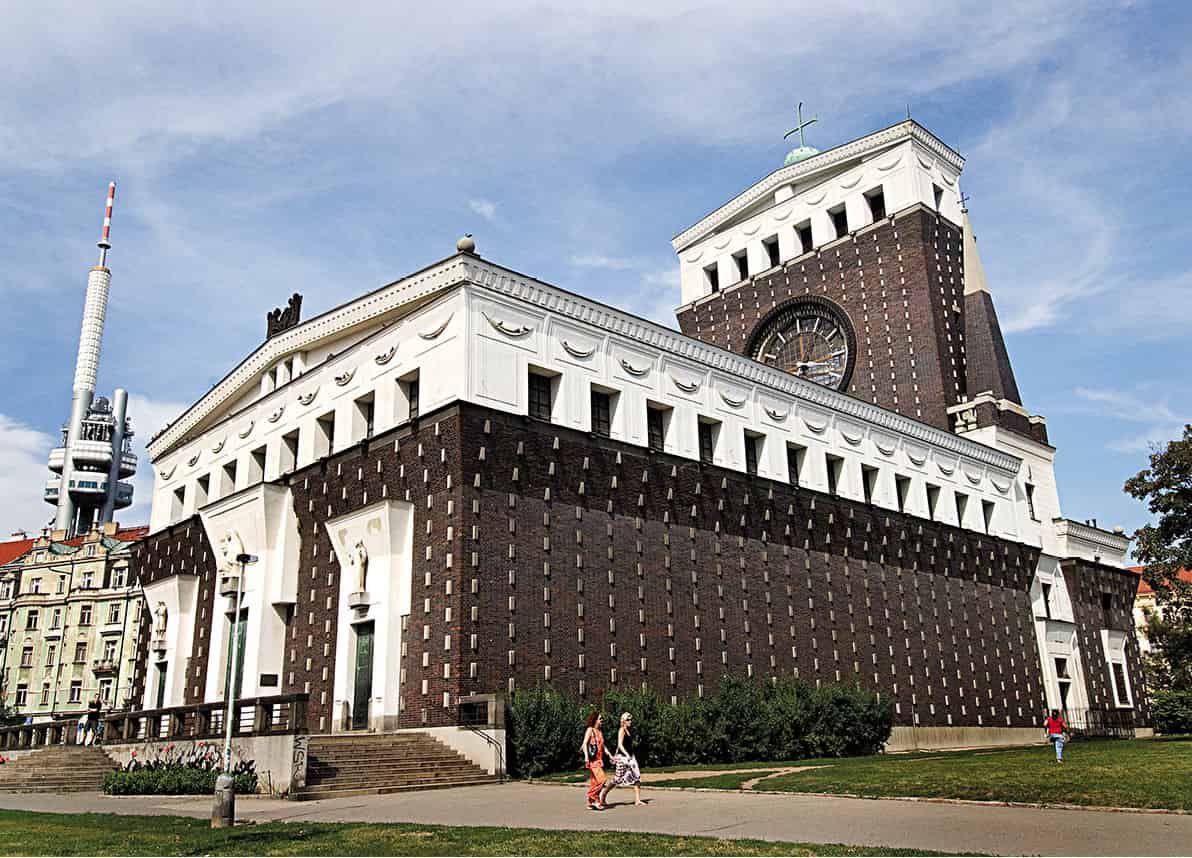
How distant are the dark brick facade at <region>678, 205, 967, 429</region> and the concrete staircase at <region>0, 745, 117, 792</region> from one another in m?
40.2

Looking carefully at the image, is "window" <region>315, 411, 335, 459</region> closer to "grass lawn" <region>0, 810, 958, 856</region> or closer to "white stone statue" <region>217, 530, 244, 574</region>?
"white stone statue" <region>217, 530, 244, 574</region>

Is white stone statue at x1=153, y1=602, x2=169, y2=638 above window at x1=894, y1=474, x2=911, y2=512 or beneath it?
beneath

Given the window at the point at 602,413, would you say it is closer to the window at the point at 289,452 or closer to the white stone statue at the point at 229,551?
the window at the point at 289,452

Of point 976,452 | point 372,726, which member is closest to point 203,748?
point 372,726

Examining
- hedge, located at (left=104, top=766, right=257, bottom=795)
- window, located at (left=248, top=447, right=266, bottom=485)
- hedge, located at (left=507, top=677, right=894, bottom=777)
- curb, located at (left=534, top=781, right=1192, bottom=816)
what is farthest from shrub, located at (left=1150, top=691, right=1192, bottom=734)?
hedge, located at (left=104, top=766, right=257, bottom=795)

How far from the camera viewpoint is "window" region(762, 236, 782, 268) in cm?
6294

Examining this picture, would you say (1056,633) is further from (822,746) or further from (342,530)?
(342,530)

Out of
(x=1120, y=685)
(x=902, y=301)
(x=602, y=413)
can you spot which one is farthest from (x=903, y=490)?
(x=1120, y=685)

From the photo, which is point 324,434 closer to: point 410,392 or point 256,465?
point 410,392

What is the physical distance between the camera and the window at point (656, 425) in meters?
36.4

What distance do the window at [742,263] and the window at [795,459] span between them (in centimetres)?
2443

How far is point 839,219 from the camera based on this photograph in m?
60.7

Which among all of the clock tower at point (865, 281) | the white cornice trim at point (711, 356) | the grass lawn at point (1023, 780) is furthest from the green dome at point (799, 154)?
the grass lawn at point (1023, 780)

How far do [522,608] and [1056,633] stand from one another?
118 ft
